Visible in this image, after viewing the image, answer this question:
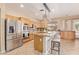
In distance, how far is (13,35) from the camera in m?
2.72

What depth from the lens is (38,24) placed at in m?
2.68

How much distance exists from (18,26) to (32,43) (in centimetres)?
47

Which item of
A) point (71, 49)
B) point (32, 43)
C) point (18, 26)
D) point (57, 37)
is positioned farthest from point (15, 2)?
point (71, 49)

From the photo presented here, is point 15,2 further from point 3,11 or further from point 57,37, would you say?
point 57,37

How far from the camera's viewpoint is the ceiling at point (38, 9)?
2623 millimetres

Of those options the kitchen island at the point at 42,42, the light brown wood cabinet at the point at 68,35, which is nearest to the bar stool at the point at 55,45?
the kitchen island at the point at 42,42

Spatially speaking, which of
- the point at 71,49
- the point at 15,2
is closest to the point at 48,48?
the point at 71,49

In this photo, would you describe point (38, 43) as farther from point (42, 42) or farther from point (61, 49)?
point (61, 49)

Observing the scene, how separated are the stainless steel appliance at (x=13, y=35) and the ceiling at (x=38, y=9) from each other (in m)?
0.23

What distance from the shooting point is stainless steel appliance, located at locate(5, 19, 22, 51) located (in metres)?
2.65

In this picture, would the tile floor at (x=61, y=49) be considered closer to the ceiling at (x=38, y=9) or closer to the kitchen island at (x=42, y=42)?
the kitchen island at (x=42, y=42)

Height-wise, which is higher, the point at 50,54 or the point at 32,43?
the point at 32,43
